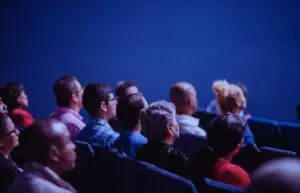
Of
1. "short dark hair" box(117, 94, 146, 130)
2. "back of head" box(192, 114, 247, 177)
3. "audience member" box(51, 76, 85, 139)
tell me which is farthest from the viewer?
"audience member" box(51, 76, 85, 139)

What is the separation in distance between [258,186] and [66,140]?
1.42 meters

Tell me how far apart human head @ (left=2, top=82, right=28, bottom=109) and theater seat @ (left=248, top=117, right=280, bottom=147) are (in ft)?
8.09

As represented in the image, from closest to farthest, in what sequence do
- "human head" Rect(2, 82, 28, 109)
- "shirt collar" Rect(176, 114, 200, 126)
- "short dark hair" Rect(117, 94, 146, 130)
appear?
1. "short dark hair" Rect(117, 94, 146, 130)
2. "shirt collar" Rect(176, 114, 200, 126)
3. "human head" Rect(2, 82, 28, 109)

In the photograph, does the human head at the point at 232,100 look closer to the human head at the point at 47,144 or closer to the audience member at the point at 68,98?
the audience member at the point at 68,98

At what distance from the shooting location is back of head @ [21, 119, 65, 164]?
226 cm

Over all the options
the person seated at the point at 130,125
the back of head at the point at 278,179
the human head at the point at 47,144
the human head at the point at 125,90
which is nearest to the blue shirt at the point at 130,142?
the person seated at the point at 130,125

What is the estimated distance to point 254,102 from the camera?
27.6ft

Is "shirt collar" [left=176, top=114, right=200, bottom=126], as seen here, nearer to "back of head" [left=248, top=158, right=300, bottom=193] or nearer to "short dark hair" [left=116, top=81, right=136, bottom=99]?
"short dark hair" [left=116, top=81, right=136, bottom=99]

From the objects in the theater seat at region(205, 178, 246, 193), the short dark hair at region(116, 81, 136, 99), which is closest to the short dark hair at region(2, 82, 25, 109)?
the short dark hair at region(116, 81, 136, 99)

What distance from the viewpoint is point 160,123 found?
122 inches

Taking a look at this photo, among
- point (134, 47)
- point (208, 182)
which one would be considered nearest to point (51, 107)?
point (134, 47)

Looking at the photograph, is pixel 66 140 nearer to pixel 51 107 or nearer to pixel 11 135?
pixel 11 135

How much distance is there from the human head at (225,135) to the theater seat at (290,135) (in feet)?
6.06

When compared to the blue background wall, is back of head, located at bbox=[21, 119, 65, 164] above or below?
below
